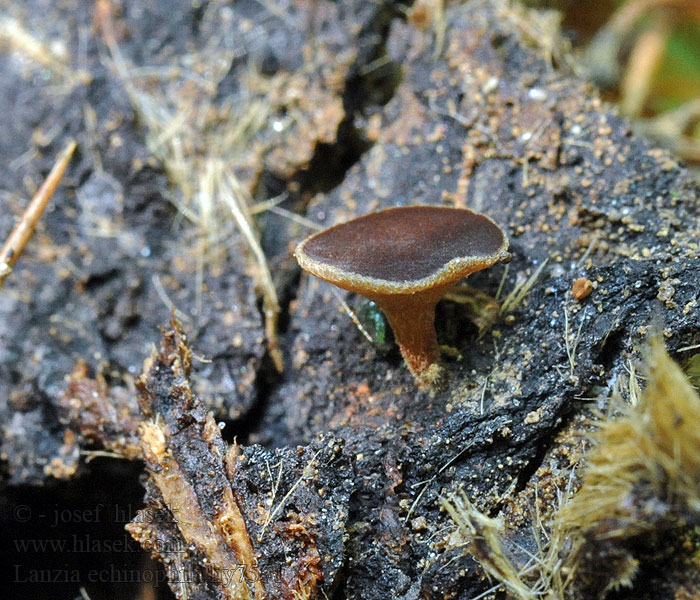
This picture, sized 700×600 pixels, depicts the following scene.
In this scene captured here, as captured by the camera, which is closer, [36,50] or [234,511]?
[234,511]

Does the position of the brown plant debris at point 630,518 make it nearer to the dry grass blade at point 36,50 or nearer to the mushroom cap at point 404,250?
the mushroom cap at point 404,250

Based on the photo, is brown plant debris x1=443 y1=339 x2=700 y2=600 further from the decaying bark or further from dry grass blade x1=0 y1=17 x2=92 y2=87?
dry grass blade x1=0 y1=17 x2=92 y2=87

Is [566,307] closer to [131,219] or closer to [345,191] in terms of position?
[345,191]

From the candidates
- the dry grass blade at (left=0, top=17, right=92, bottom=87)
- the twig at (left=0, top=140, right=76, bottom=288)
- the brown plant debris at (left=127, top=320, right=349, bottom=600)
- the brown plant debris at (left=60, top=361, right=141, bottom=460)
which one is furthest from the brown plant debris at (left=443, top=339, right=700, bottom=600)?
the dry grass blade at (left=0, top=17, right=92, bottom=87)

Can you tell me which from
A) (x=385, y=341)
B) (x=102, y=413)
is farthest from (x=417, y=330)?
(x=102, y=413)

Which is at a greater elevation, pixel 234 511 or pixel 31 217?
pixel 31 217

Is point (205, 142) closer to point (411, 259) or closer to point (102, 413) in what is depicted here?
point (102, 413)
